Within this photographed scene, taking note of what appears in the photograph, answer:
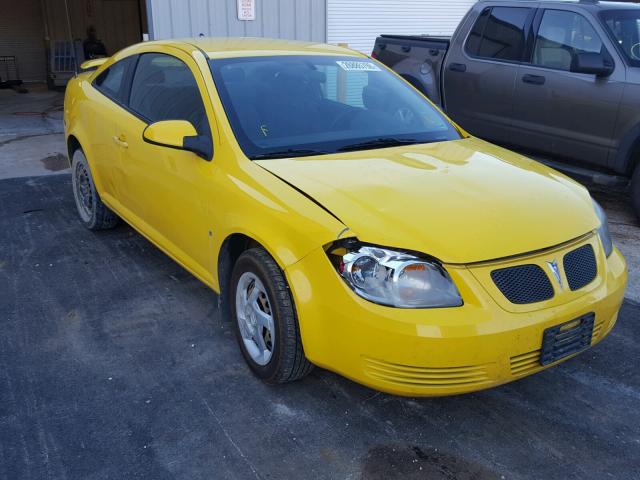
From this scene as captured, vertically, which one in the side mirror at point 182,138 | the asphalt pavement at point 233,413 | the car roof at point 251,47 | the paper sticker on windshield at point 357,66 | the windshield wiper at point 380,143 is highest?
the car roof at point 251,47

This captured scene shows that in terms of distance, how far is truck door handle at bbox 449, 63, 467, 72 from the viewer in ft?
22.8

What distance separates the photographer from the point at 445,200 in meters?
2.94

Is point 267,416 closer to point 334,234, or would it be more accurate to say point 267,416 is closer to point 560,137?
point 334,234

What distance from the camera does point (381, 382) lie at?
267cm

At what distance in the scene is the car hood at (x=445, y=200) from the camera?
2686 mm

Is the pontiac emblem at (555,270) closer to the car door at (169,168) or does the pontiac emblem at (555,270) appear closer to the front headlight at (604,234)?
the front headlight at (604,234)

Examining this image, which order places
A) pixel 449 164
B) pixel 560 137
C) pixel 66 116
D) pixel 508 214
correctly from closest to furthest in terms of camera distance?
1. pixel 508 214
2. pixel 449 164
3. pixel 66 116
4. pixel 560 137

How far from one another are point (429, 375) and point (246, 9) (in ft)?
25.3

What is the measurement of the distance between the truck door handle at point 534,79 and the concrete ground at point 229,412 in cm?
282

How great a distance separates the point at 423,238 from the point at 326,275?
44 cm

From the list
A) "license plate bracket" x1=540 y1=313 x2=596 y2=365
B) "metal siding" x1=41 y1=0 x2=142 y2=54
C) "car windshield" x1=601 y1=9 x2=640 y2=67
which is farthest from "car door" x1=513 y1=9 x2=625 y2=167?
"metal siding" x1=41 y1=0 x2=142 y2=54

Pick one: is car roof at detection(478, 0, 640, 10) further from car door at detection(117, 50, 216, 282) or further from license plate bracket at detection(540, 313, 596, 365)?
license plate bracket at detection(540, 313, 596, 365)

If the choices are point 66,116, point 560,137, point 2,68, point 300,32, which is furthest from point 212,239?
point 2,68

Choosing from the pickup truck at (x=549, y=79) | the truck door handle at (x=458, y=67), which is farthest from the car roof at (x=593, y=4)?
the truck door handle at (x=458, y=67)
